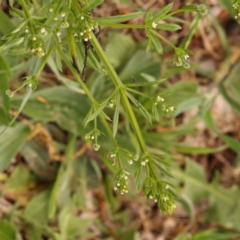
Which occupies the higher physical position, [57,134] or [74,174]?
[57,134]

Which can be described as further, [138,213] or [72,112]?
[138,213]

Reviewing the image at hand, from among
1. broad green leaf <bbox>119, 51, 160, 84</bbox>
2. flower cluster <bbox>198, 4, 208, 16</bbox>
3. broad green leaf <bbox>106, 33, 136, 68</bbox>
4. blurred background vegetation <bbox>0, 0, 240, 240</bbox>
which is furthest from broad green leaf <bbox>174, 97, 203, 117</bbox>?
flower cluster <bbox>198, 4, 208, 16</bbox>

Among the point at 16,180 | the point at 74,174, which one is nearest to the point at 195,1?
the point at 74,174

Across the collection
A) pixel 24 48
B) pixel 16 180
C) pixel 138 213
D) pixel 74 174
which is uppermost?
pixel 24 48

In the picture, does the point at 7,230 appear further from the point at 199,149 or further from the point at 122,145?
the point at 199,149

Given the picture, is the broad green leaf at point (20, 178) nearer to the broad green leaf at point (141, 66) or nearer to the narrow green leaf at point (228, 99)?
the broad green leaf at point (141, 66)

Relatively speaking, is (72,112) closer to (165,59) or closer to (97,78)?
(97,78)
